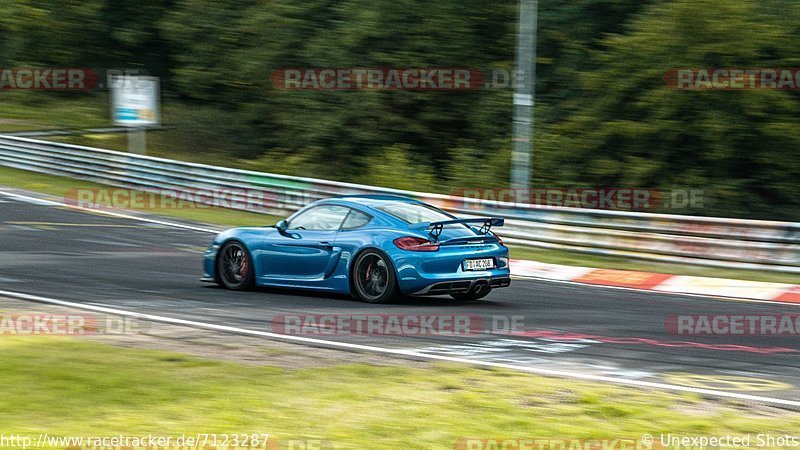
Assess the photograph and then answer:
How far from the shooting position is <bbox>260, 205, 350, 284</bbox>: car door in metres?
12.0

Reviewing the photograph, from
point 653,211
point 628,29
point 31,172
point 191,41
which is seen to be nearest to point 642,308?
point 653,211

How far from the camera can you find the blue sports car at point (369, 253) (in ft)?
37.1

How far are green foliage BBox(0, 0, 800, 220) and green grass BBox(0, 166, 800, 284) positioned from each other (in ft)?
17.5

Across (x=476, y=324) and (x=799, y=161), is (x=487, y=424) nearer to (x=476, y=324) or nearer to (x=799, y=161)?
(x=476, y=324)

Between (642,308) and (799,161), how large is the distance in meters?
11.3

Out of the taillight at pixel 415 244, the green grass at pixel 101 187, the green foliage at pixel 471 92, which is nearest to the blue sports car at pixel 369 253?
the taillight at pixel 415 244

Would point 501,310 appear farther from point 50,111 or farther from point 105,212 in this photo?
point 50,111

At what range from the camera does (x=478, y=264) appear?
11.5 m

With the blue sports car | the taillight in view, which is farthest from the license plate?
the taillight

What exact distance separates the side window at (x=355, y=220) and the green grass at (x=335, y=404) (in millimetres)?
4122

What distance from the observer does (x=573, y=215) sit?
18172 mm

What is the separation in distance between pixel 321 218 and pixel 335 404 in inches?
235

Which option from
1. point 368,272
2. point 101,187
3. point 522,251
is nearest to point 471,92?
point 101,187

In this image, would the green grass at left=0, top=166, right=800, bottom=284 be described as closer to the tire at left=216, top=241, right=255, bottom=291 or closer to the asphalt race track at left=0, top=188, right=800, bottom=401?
the asphalt race track at left=0, top=188, right=800, bottom=401
